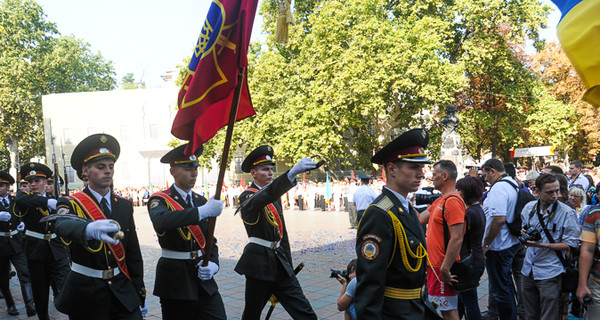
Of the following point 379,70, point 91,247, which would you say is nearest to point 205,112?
point 91,247

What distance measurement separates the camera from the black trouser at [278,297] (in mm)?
4676

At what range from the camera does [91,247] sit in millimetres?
3701

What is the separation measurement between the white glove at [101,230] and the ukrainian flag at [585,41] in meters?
2.85

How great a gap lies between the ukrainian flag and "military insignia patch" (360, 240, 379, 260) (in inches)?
58.2

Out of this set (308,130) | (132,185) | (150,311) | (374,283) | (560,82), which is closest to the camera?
(374,283)

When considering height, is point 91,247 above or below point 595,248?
above

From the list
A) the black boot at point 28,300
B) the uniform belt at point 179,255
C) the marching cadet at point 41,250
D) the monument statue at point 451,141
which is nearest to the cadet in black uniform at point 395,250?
the uniform belt at point 179,255

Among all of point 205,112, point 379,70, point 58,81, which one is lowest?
point 205,112

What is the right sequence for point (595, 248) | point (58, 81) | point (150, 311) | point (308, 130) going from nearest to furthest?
point (595, 248), point (150, 311), point (308, 130), point (58, 81)

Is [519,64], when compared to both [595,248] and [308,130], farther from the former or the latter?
[595,248]

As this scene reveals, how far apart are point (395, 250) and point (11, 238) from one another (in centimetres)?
689

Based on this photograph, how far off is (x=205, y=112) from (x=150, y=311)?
4.23 meters

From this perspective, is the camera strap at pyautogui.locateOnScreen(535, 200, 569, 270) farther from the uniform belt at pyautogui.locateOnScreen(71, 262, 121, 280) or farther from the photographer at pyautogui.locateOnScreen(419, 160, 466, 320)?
the uniform belt at pyautogui.locateOnScreen(71, 262, 121, 280)

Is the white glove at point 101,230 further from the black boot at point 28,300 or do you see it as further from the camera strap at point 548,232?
the black boot at point 28,300
